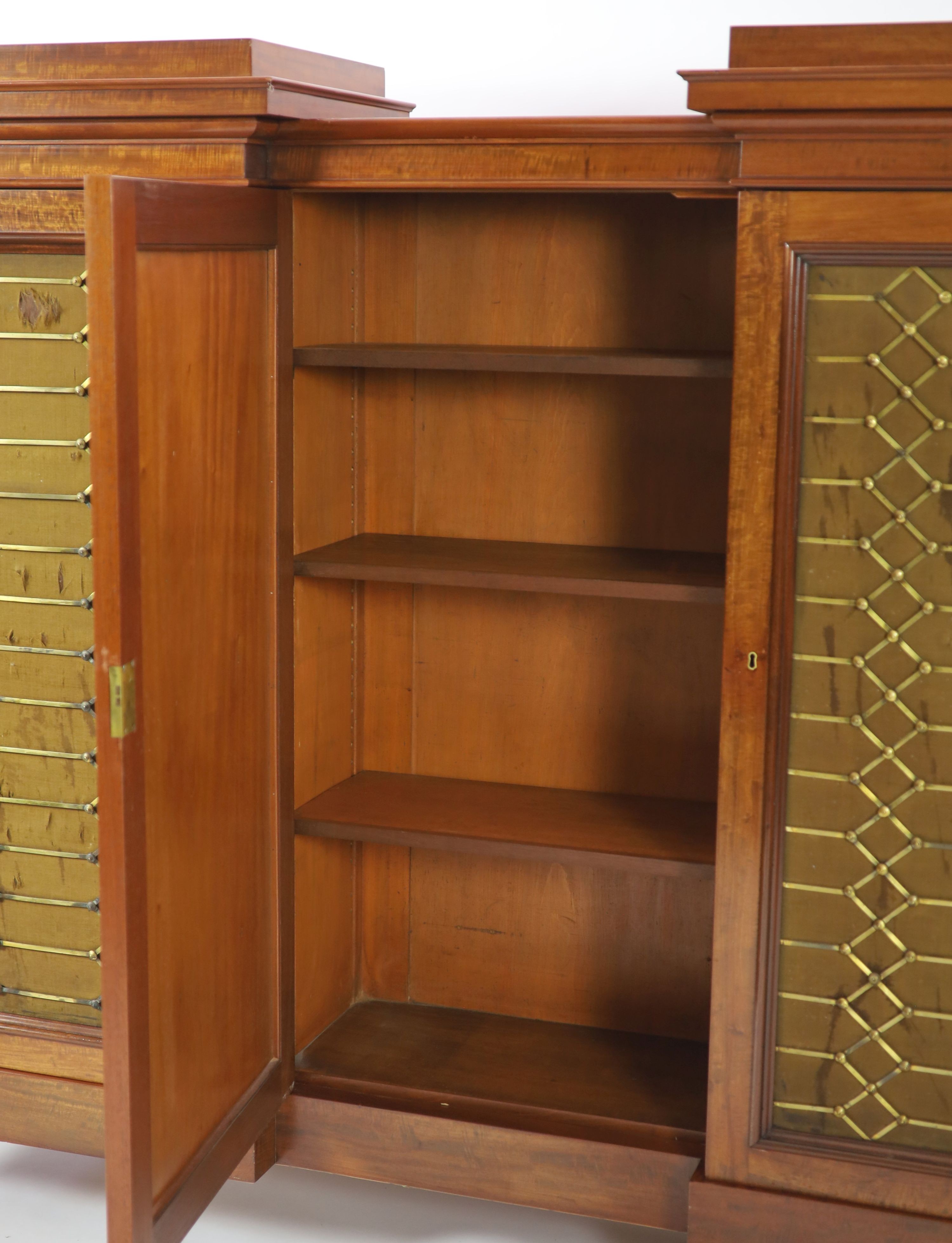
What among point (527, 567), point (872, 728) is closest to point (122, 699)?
point (527, 567)

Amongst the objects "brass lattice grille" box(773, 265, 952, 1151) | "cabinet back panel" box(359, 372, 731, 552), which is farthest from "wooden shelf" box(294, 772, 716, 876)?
"cabinet back panel" box(359, 372, 731, 552)

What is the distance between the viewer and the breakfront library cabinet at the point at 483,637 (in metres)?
2.01

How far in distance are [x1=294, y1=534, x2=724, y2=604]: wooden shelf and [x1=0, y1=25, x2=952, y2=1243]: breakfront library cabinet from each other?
1cm

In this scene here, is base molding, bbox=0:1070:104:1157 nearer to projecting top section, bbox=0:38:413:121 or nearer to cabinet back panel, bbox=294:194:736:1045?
cabinet back panel, bbox=294:194:736:1045

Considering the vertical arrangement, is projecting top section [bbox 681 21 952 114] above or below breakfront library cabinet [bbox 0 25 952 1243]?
above

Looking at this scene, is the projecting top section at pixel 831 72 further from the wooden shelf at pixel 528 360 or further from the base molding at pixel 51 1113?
the base molding at pixel 51 1113

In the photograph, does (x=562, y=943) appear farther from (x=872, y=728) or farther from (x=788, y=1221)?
(x=872, y=728)

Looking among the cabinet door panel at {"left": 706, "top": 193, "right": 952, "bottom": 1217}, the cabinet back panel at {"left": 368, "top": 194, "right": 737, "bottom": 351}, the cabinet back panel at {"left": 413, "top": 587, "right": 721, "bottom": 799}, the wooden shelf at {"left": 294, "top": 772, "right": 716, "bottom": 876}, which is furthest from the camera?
the cabinet back panel at {"left": 413, "top": 587, "right": 721, "bottom": 799}

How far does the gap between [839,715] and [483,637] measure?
0.89 meters

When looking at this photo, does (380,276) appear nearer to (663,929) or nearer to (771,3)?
(771,3)

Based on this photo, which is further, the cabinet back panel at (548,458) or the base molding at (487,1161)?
the cabinet back panel at (548,458)

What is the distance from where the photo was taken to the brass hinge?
1.86 metres

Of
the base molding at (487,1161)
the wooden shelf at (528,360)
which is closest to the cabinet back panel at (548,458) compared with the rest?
the wooden shelf at (528,360)

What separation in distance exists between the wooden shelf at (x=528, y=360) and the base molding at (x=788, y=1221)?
1303mm
